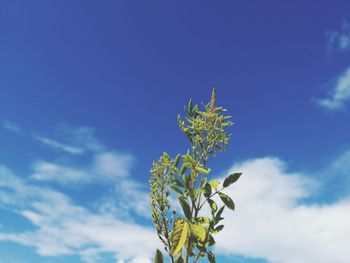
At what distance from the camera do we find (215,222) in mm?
5457

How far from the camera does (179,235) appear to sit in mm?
4934

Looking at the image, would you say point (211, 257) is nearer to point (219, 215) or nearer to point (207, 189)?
point (219, 215)

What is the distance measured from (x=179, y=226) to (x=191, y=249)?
45 cm

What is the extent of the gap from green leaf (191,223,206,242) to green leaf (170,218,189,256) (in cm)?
9

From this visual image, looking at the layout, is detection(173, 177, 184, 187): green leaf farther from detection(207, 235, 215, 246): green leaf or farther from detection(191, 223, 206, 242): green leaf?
detection(207, 235, 215, 246): green leaf

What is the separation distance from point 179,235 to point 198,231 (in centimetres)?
27

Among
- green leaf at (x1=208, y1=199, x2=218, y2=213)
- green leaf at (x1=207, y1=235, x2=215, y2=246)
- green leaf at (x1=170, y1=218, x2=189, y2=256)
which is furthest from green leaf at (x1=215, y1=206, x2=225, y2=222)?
green leaf at (x1=170, y1=218, x2=189, y2=256)

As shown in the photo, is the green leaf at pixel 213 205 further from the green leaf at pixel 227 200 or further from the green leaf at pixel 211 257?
the green leaf at pixel 211 257

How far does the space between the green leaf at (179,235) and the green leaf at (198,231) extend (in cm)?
9

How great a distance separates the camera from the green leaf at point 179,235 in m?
4.86

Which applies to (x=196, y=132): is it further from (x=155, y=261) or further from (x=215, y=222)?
(x=155, y=261)

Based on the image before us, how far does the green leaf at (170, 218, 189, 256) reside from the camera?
486 centimetres

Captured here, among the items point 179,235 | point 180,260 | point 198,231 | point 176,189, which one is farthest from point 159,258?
point 176,189

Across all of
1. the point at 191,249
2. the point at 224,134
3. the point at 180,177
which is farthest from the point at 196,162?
the point at 191,249
